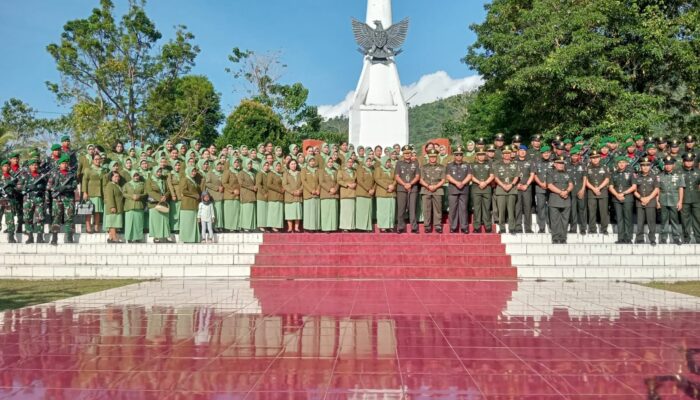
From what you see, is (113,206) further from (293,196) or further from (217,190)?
(293,196)

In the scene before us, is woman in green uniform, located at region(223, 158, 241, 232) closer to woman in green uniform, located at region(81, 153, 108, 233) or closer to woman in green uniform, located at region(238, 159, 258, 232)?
woman in green uniform, located at region(238, 159, 258, 232)

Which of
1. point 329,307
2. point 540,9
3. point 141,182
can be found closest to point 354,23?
point 540,9

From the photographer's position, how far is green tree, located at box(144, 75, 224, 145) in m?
25.7

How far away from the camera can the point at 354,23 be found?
1827 cm

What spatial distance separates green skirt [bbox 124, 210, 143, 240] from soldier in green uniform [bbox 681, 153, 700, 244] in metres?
10.6

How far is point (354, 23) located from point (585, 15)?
714cm

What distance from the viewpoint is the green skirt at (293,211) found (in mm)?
11336

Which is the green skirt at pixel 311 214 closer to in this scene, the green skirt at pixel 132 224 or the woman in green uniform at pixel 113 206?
the green skirt at pixel 132 224

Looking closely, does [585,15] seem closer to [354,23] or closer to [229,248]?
[354,23]

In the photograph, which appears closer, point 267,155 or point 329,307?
point 329,307

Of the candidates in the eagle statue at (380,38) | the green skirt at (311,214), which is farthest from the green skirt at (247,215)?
the eagle statue at (380,38)

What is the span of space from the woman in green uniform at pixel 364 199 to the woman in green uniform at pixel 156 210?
12.5 feet

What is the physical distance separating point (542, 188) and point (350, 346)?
24.0ft

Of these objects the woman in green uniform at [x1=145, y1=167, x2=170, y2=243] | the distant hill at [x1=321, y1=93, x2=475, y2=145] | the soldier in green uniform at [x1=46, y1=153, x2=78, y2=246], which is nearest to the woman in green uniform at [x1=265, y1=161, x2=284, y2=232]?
the woman in green uniform at [x1=145, y1=167, x2=170, y2=243]
